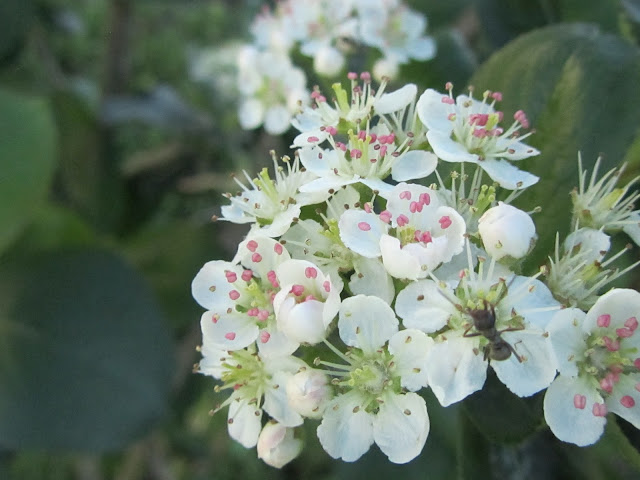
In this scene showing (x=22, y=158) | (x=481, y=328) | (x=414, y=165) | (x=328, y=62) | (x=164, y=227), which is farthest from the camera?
(x=164, y=227)

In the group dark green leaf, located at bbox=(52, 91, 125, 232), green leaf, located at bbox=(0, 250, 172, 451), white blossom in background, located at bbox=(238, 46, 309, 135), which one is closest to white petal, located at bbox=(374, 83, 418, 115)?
white blossom in background, located at bbox=(238, 46, 309, 135)

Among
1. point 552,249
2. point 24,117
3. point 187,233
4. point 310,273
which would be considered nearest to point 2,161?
point 24,117

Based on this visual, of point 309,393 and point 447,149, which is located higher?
point 447,149

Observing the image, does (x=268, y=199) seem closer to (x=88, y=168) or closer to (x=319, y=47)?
(x=319, y=47)

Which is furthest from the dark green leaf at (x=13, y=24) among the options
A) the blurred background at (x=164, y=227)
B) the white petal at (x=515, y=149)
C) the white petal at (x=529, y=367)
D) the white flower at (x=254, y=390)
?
the white petal at (x=529, y=367)

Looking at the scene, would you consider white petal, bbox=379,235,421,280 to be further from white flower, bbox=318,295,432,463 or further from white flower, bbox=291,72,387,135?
white flower, bbox=291,72,387,135

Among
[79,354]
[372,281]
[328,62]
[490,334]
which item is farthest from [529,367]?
[79,354]
